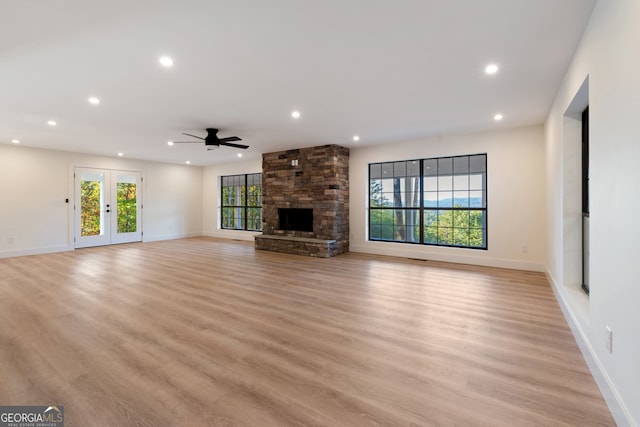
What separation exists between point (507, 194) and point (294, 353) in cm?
503

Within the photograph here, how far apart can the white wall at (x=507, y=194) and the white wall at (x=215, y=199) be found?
18.3 ft

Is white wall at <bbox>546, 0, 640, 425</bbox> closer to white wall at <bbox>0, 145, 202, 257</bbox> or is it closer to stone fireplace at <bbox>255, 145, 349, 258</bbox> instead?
stone fireplace at <bbox>255, 145, 349, 258</bbox>

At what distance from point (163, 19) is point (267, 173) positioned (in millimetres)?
5688

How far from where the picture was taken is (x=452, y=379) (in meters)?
2.01

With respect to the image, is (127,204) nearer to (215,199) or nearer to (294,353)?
(215,199)

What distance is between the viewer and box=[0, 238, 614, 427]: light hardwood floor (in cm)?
172

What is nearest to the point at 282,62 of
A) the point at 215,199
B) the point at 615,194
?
the point at 615,194

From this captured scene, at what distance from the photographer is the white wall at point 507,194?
521 centimetres

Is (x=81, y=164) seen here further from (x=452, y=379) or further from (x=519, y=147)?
(x=519, y=147)

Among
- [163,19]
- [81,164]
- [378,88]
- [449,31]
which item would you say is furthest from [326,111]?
[81,164]

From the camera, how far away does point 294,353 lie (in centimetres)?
237

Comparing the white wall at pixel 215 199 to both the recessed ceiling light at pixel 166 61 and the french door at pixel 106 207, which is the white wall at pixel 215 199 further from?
the recessed ceiling light at pixel 166 61

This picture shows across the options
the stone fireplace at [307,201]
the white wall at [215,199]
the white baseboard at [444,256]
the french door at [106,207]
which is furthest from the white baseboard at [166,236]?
the white baseboard at [444,256]

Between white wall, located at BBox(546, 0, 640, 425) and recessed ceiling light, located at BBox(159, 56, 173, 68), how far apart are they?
3.37m
